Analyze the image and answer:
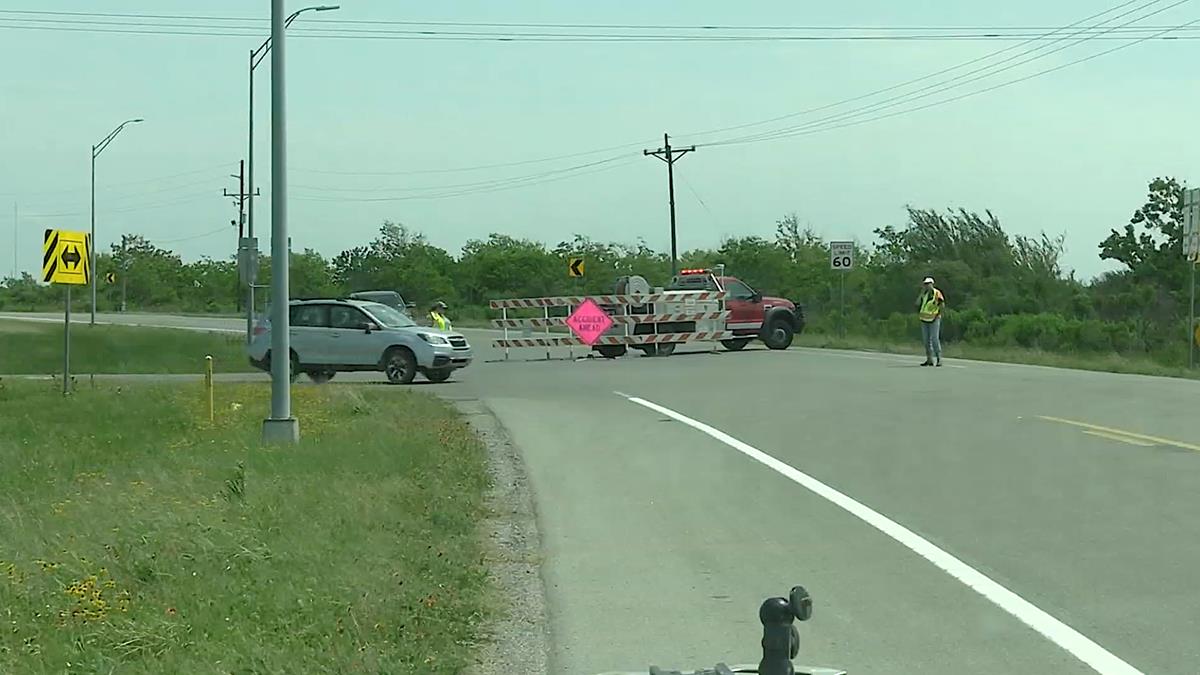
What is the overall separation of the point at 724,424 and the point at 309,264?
77.0 m

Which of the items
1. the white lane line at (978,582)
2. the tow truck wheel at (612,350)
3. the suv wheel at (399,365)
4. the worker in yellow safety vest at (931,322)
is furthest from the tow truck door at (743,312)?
the white lane line at (978,582)

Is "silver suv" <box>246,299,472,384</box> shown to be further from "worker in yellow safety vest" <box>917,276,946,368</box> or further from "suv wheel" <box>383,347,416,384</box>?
"worker in yellow safety vest" <box>917,276,946,368</box>

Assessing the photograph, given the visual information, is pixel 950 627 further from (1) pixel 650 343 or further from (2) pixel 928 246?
(2) pixel 928 246

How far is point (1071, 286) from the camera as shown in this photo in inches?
2340

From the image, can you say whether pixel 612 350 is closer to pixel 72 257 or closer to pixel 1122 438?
pixel 72 257

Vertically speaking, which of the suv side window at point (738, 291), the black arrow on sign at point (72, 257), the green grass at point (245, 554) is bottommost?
the green grass at point (245, 554)

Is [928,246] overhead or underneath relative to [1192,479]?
overhead

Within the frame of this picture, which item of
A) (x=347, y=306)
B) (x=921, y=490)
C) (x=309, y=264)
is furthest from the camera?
(x=309, y=264)

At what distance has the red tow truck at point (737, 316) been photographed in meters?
37.8

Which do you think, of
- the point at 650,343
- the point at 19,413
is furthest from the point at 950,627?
the point at 650,343

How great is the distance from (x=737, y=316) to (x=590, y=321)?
447cm

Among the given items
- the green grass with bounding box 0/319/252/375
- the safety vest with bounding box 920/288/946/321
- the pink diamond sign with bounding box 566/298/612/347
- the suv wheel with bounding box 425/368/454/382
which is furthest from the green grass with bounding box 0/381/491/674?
the green grass with bounding box 0/319/252/375

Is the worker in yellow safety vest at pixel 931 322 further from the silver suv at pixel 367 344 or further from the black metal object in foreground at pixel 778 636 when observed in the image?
the black metal object in foreground at pixel 778 636

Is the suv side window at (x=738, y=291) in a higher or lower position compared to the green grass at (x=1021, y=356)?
higher
